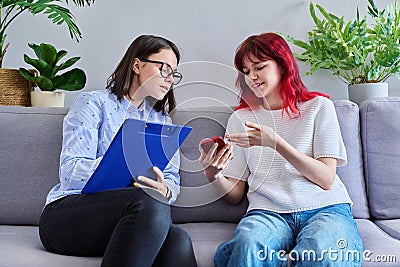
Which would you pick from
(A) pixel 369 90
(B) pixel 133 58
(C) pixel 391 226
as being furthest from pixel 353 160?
(B) pixel 133 58

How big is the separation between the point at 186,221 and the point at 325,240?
576mm

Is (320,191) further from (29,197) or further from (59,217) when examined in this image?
(29,197)

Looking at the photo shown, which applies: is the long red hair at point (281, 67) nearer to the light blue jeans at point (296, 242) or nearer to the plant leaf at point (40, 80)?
the light blue jeans at point (296, 242)

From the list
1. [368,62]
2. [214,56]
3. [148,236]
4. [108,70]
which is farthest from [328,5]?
[148,236]

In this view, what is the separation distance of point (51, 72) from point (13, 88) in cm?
16

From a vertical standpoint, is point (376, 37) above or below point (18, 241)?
above

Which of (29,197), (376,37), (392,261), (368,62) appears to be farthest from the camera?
(368,62)

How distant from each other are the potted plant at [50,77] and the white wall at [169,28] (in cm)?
26

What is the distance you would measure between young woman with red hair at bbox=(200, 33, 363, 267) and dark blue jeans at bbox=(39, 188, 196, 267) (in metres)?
0.13

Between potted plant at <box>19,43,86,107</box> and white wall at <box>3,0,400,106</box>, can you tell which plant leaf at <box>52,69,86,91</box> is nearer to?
potted plant at <box>19,43,86,107</box>

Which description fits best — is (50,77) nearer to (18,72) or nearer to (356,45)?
(18,72)

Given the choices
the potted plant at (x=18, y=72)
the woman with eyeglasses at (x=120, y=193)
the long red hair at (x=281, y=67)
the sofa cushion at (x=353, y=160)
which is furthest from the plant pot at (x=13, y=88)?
the sofa cushion at (x=353, y=160)

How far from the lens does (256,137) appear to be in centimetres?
147

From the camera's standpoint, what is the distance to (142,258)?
1265 mm
